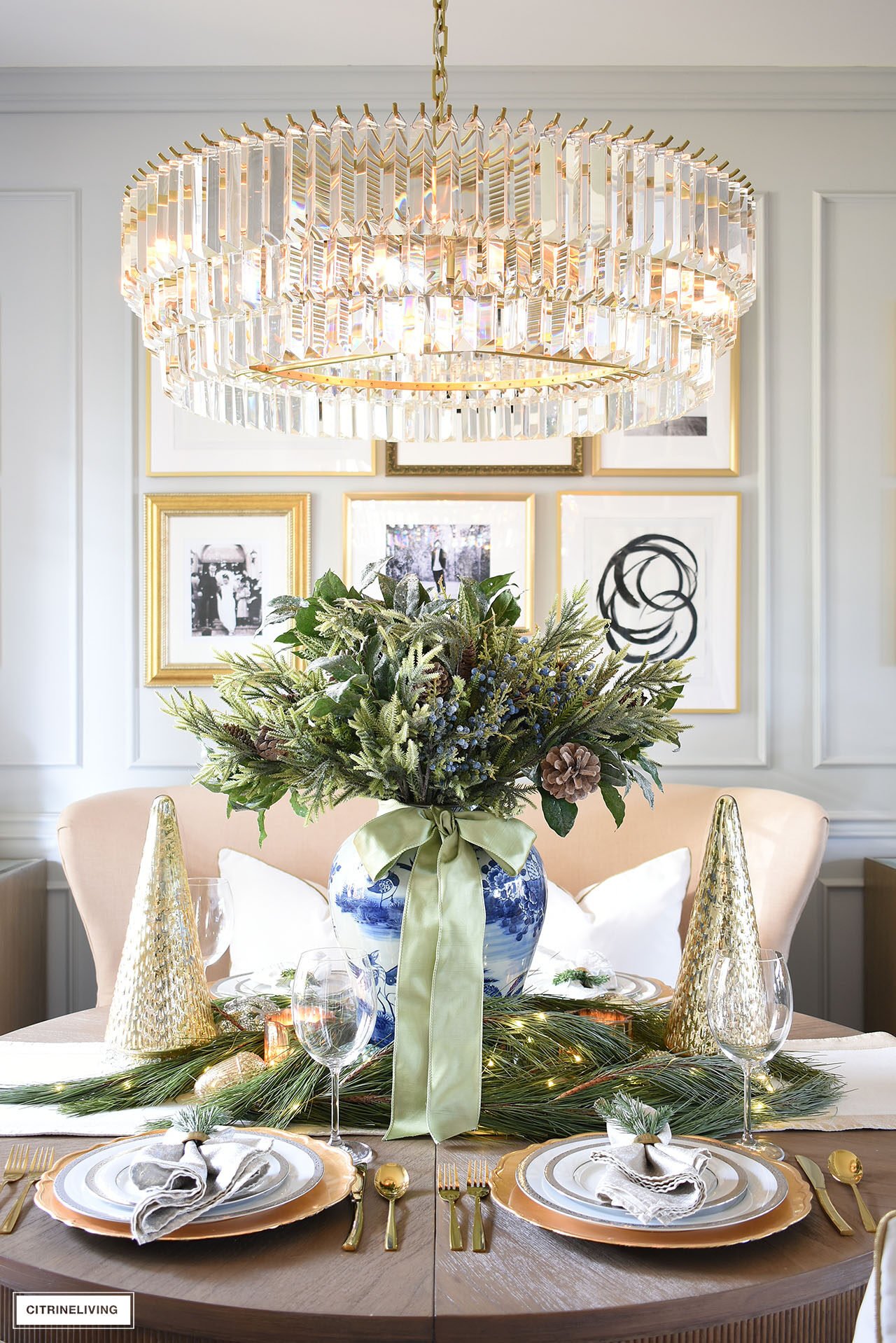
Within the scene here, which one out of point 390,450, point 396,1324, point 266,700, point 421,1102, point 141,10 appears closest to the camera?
point 396,1324

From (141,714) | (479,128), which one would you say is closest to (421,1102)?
(479,128)

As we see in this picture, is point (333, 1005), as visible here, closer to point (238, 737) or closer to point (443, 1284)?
point (443, 1284)

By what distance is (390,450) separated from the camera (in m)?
3.15

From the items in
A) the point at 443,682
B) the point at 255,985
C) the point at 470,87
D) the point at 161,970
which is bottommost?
the point at 255,985

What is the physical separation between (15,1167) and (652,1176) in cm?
64

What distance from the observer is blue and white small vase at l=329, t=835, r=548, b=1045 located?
1.38 meters

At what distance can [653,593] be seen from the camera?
315 centimetres

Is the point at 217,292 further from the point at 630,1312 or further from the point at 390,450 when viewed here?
the point at 390,450

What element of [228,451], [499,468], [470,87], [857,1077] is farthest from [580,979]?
[470,87]

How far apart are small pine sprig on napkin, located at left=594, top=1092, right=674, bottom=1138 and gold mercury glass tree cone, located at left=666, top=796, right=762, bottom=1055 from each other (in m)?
0.34

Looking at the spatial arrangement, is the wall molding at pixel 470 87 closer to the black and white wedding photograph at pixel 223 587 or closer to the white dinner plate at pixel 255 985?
the black and white wedding photograph at pixel 223 587

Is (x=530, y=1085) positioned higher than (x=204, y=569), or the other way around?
(x=204, y=569)

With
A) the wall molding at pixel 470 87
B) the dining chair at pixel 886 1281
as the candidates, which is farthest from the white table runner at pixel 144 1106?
the wall molding at pixel 470 87

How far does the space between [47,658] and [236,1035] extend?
6.37 ft
